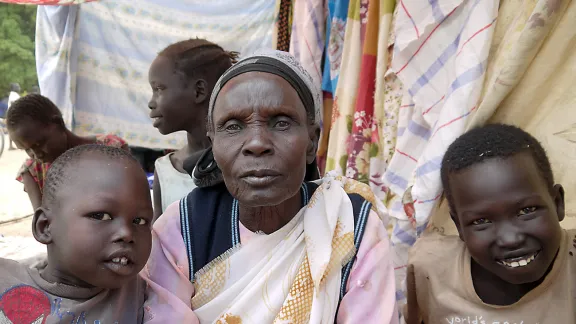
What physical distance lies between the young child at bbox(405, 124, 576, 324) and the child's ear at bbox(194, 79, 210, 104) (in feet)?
3.89

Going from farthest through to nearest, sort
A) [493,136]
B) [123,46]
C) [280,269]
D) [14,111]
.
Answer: [123,46] → [14,111] → [493,136] → [280,269]

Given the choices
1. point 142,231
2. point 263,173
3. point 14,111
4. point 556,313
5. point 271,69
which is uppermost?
point 271,69

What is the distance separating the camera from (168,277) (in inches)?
54.2

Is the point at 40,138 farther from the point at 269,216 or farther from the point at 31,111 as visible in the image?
the point at 269,216

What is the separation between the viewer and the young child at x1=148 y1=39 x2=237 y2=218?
7.22ft

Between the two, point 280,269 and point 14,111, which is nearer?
point 280,269

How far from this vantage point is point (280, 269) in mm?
1342

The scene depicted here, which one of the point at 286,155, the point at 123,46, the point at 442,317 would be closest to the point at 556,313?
the point at 442,317

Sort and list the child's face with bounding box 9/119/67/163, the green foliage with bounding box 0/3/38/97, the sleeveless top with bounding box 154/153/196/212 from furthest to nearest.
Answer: the green foliage with bounding box 0/3/38/97 → the child's face with bounding box 9/119/67/163 → the sleeveless top with bounding box 154/153/196/212

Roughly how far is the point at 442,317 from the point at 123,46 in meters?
3.83

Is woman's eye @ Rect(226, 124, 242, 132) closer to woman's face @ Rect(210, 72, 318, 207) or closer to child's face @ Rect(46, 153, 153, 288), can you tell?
woman's face @ Rect(210, 72, 318, 207)

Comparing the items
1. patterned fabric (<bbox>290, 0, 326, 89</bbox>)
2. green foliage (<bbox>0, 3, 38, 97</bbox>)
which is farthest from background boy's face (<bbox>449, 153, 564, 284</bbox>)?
green foliage (<bbox>0, 3, 38, 97</bbox>)

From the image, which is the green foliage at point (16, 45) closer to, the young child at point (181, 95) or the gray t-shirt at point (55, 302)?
the young child at point (181, 95)

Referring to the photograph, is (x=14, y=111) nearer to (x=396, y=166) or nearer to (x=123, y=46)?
(x=123, y=46)
